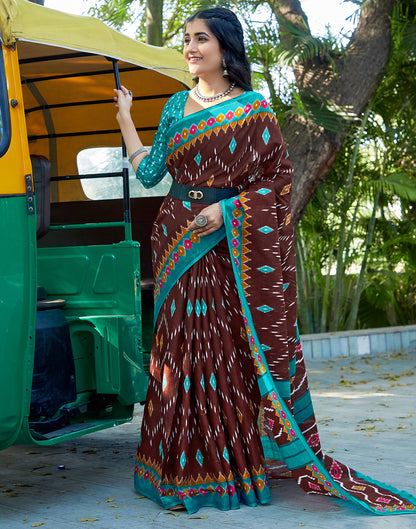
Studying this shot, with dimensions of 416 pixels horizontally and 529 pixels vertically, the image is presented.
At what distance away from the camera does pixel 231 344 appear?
11.3 ft

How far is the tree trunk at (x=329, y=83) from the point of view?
27.0 ft

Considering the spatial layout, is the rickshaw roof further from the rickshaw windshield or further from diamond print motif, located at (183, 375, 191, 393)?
diamond print motif, located at (183, 375, 191, 393)

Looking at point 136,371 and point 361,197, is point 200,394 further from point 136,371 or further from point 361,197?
point 361,197

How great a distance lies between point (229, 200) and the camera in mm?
3418

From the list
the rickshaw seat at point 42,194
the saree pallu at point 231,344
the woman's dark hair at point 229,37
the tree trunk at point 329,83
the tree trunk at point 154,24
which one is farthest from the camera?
the tree trunk at point 154,24

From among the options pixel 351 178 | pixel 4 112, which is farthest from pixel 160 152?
pixel 351 178

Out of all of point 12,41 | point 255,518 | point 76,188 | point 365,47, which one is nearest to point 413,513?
point 255,518

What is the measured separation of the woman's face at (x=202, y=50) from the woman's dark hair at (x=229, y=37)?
0.07ft

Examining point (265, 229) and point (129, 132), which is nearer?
point (265, 229)

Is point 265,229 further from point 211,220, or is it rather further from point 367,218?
point 367,218

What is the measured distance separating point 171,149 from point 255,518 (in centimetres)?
169

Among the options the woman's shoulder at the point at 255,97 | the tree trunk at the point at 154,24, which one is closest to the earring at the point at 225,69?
the woman's shoulder at the point at 255,97

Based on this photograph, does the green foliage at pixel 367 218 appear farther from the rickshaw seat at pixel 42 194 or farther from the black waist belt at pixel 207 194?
the black waist belt at pixel 207 194

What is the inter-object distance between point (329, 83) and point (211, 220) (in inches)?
220
